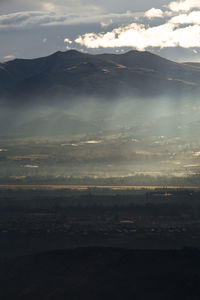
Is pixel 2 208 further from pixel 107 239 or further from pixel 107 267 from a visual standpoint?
pixel 107 267

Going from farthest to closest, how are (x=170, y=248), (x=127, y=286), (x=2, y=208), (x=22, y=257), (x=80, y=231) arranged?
(x=2, y=208) → (x=80, y=231) → (x=170, y=248) → (x=22, y=257) → (x=127, y=286)

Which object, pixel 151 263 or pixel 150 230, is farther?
pixel 150 230

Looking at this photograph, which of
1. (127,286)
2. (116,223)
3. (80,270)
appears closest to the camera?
(127,286)

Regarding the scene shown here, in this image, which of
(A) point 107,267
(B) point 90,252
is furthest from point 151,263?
(B) point 90,252

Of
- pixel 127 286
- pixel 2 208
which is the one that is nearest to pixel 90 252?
pixel 127 286

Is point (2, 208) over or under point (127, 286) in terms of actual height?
over

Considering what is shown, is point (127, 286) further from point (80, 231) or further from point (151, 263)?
point (80, 231)
